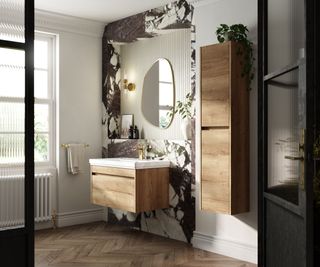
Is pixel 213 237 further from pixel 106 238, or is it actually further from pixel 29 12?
pixel 29 12

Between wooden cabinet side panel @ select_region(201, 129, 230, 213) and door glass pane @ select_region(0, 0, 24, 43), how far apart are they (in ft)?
6.84

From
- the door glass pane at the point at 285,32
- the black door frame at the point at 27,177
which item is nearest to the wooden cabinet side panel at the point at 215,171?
the door glass pane at the point at 285,32

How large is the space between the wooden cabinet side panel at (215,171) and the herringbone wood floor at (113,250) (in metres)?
0.51

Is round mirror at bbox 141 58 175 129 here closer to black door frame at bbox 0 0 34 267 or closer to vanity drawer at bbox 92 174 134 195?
vanity drawer at bbox 92 174 134 195

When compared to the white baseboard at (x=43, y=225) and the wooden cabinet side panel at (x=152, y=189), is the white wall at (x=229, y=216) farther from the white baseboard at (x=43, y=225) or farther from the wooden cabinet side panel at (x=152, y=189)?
the white baseboard at (x=43, y=225)

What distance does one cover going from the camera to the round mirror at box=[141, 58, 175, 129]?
17.3ft

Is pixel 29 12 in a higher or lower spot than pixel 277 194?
higher

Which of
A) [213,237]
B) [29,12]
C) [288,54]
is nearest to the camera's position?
[288,54]

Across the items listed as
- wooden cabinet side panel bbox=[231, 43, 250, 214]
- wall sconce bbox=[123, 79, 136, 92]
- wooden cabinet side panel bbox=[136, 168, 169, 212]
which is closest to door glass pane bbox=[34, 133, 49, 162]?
wall sconce bbox=[123, 79, 136, 92]

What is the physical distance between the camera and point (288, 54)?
8.36 feet

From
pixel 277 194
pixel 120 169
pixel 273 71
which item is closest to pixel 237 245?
pixel 120 169

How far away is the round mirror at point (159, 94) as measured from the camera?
527cm

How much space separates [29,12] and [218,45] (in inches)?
76.8

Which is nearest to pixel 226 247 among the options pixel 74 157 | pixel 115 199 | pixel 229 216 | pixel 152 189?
pixel 229 216
